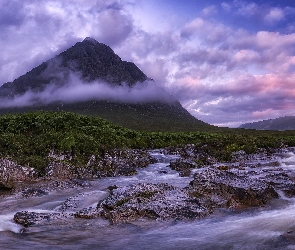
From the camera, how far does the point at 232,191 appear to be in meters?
13.8

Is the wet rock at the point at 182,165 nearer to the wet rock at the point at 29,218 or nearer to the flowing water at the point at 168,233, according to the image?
the flowing water at the point at 168,233

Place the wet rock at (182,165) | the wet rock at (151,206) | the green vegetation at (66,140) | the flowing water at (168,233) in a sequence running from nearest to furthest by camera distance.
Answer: the flowing water at (168,233) → the wet rock at (151,206) → the green vegetation at (66,140) → the wet rock at (182,165)

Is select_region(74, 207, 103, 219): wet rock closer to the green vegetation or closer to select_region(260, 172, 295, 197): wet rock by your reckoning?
select_region(260, 172, 295, 197): wet rock

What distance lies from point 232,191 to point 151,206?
3592 millimetres

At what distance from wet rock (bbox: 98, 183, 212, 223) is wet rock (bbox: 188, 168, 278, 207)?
0.85m

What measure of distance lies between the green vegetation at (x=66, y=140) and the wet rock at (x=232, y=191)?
10.3 metres

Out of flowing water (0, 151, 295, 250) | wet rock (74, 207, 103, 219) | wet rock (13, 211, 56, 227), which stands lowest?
flowing water (0, 151, 295, 250)

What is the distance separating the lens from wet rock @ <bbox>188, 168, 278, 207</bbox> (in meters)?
13.4

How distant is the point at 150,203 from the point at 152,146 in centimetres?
2500

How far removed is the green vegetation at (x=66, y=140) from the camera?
2244 cm

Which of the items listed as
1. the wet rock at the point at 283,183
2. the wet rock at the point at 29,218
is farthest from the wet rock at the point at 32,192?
the wet rock at the point at 283,183

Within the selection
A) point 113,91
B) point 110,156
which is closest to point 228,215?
point 110,156

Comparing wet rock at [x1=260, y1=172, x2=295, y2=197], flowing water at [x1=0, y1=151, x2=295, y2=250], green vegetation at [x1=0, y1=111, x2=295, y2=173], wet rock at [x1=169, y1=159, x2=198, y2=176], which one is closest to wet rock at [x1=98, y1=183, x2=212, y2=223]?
flowing water at [x1=0, y1=151, x2=295, y2=250]

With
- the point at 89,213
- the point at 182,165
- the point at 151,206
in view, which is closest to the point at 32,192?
the point at 89,213
